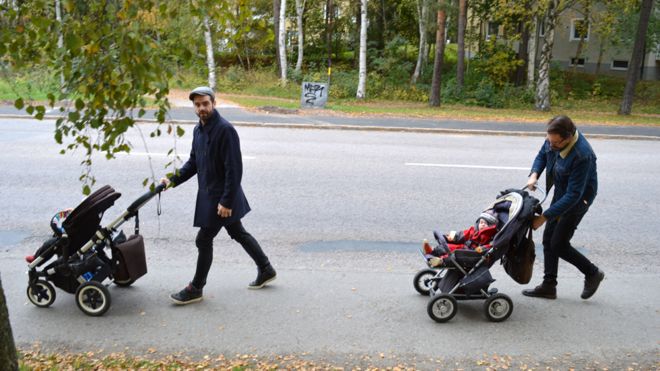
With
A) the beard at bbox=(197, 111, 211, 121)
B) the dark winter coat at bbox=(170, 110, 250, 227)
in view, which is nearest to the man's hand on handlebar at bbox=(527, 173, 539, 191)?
the dark winter coat at bbox=(170, 110, 250, 227)

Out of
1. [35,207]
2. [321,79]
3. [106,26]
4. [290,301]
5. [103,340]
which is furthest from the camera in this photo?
[321,79]

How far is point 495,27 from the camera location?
134ft

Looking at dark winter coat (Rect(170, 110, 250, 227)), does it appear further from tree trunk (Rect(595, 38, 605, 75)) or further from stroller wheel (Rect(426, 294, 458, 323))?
tree trunk (Rect(595, 38, 605, 75))

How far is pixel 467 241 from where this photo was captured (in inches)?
204

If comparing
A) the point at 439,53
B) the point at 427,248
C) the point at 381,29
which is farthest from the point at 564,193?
the point at 381,29

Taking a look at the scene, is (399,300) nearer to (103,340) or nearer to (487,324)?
(487,324)

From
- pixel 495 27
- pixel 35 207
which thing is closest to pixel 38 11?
pixel 35 207

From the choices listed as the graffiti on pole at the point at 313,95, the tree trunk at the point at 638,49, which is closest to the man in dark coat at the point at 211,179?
the graffiti on pole at the point at 313,95

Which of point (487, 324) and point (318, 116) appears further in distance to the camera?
point (318, 116)

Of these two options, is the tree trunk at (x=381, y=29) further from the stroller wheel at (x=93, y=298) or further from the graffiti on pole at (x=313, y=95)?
the stroller wheel at (x=93, y=298)

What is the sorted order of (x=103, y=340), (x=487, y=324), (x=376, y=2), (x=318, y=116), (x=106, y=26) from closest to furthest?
(x=106, y=26), (x=103, y=340), (x=487, y=324), (x=318, y=116), (x=376, y=2)

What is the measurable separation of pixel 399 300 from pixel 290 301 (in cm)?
96

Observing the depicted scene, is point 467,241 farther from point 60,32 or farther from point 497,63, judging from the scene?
point 497,63

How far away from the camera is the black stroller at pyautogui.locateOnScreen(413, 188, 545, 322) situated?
487cm
